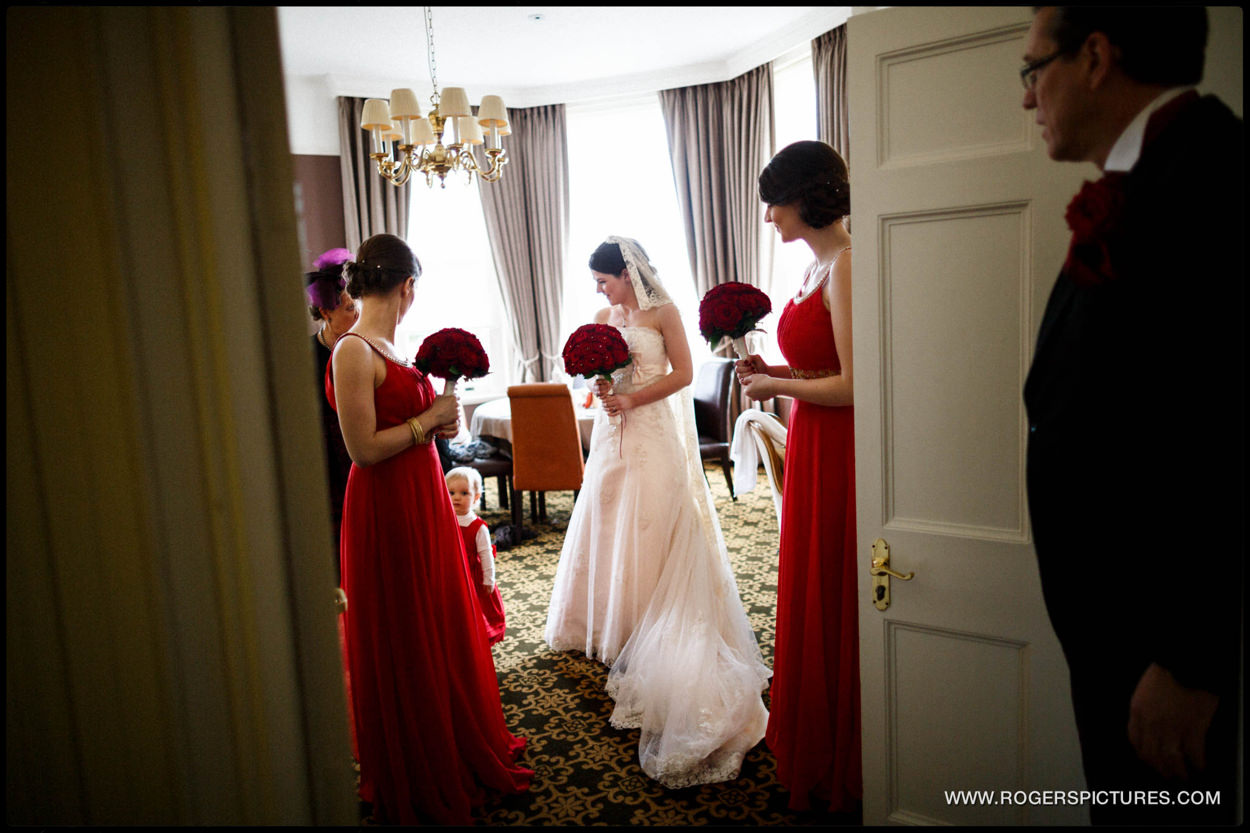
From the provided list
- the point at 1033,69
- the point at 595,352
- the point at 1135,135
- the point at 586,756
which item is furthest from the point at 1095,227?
the point at 586,756

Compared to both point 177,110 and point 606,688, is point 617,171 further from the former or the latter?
point 177,110

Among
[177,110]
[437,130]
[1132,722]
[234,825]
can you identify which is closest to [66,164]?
[177,110]

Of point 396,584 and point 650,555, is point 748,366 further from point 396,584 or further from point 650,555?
point 396,584

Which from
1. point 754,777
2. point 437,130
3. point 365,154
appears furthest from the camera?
point 365,154

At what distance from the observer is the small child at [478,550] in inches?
131

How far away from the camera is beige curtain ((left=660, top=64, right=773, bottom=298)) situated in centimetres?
714

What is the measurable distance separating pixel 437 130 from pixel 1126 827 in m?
5.01

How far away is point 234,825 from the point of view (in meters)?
1.01

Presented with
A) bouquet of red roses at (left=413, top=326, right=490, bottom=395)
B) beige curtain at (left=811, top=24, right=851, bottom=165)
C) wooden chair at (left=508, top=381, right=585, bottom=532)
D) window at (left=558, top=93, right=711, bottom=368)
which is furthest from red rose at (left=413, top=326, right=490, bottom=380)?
window at (left=558, top=93, right=711, bottom=368)

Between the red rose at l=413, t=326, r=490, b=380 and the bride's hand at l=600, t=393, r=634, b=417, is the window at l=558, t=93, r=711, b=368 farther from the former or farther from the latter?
the red rose at l=413, t=326, r=490, b=380

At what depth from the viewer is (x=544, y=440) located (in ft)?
16.8

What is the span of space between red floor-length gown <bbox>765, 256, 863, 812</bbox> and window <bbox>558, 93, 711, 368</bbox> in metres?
5.52

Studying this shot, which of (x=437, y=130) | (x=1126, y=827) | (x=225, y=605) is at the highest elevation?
(x=437, y=130)

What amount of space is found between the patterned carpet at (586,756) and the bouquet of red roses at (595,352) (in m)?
1.36
